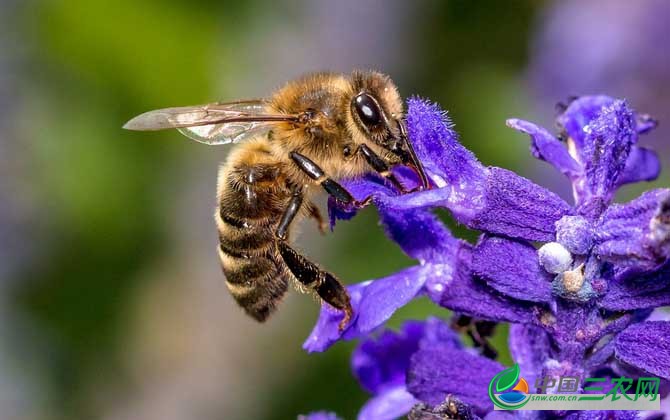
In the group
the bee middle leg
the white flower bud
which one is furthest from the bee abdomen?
the white flower bud

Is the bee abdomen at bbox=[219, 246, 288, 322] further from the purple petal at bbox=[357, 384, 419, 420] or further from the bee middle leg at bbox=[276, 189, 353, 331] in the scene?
the purple petal at bbox=[357, 384, 419, 420]

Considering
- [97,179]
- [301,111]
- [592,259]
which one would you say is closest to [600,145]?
[592,259]

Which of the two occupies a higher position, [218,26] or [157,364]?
[218,26]

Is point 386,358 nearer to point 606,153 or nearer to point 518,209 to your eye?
point 518,209

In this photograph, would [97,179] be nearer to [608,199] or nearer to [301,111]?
[301,111]

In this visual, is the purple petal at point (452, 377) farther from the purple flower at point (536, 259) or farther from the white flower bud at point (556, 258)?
the white flower bud at point (556, 258)

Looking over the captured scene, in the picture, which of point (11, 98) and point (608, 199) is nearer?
point (608, 199)

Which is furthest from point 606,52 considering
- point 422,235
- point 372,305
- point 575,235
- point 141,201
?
point 575,235

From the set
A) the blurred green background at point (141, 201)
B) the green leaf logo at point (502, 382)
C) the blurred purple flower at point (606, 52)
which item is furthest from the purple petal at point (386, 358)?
the blurred purple flower at point (606, 52)
